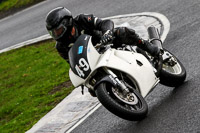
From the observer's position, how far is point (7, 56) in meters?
14.0

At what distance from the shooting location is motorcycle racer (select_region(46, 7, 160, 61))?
5.94m

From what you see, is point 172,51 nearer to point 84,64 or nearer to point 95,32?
point 95,32

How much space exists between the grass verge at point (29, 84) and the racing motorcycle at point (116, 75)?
2662 millimetres

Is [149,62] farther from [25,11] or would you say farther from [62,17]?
[25,11]

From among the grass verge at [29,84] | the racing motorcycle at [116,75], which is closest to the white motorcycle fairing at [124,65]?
the racing motorcycle at [116,75]

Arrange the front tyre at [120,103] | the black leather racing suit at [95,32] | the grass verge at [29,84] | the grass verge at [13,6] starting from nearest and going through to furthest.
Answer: the front tyre at [120,103] < the black leather racing suit at [95,32] < the grass verge at [29,84] < the grass verge at [13,6]

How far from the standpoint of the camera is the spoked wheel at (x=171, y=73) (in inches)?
252

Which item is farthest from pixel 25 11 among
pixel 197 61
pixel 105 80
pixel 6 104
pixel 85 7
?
pixel 105 80

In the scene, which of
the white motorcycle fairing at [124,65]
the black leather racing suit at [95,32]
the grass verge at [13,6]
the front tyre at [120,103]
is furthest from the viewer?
the grass verge at [13,6]

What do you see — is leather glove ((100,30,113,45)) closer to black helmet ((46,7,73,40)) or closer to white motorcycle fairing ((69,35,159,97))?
white motorcycle fairing ((69,35,159,97))

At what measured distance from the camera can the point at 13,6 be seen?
1991 centimetres

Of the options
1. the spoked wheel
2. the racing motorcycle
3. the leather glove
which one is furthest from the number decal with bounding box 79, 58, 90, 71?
the spoked wheel

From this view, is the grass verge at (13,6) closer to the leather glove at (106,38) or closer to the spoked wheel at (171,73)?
the spoked wheel at (171,73)

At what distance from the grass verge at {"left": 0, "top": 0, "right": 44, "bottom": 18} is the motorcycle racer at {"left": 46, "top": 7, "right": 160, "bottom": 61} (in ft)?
44.7
